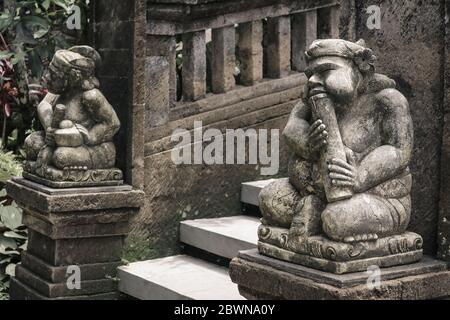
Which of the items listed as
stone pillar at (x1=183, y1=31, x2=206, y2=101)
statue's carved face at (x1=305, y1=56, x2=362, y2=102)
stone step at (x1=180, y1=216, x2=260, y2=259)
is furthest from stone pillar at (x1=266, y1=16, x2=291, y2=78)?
statue's carved face at (x1=305, y1=56, x2=362, y2=102)

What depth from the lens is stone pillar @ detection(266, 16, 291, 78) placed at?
666 cm

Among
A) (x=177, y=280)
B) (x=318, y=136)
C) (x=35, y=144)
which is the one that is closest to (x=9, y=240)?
(x=35, y=144)

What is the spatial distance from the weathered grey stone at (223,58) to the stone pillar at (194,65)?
0.45 feet

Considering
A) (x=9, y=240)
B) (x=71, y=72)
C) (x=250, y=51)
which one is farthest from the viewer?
(x=9, y=240)

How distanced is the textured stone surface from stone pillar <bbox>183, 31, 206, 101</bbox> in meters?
2.18

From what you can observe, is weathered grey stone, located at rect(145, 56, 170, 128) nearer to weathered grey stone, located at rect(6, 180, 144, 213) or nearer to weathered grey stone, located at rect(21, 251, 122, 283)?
weathered grey stone, located at rect(6, 180, 144, 213)

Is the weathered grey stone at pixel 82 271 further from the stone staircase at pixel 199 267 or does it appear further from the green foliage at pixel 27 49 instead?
the green foliage at pixel 27 49

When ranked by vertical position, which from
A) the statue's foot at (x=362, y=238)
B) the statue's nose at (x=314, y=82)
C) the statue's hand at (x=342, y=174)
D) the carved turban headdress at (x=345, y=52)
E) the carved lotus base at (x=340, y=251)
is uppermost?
the carved turban headdress at (x=345, y=52)

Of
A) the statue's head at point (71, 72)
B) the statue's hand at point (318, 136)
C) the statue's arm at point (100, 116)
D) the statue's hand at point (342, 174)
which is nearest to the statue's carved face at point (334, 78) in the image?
the statue's hand at point (318, 136)

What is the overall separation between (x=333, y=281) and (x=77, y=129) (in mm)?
2537

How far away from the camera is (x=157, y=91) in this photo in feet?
19.7

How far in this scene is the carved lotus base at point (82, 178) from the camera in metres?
5.74

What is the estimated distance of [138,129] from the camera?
19.3ft

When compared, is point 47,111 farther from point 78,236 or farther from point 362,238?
point 362,238
